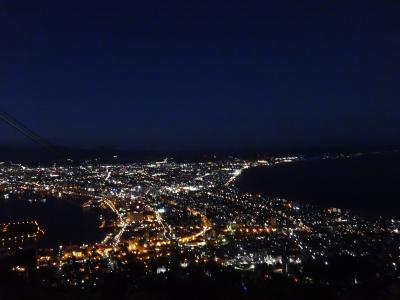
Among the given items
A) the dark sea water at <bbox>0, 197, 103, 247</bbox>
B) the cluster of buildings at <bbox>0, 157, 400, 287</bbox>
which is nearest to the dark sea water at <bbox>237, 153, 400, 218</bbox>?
the cluster of buildings at <bbox>0, 157, 400, 287</bbox>

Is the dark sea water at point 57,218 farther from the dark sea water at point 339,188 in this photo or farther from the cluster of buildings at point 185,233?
the dark sea water at point 339,188

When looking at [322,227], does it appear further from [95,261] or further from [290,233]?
[95,261]

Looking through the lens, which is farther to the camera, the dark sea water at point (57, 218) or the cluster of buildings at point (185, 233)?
the dark sea water at point (57, 218)

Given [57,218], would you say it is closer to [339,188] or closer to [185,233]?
[185,233]

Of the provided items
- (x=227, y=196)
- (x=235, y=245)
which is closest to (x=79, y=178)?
(x=227, y=196)

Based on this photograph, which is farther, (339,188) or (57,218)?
(339,188)

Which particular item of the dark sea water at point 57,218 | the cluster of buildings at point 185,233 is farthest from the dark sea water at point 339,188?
the dark sea water at point 57,218

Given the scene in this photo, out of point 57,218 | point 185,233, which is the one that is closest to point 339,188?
point 185,233
